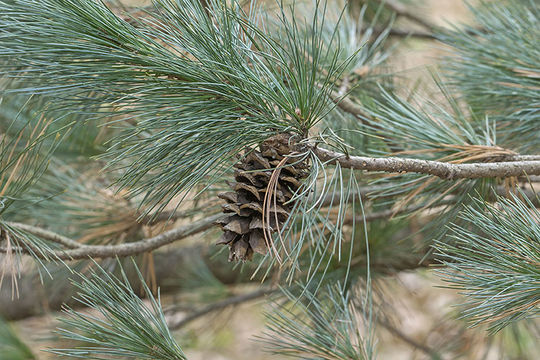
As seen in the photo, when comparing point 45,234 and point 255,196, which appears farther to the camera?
point 45,234

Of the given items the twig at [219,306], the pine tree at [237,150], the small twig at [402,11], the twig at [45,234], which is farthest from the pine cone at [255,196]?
the small twig at [402,11]

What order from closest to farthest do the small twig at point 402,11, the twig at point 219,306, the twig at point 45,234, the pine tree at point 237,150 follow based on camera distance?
the pine tree at point 237,150 < the twig at point 45,234 < the twig at point 219,306 < the small twig at point 402,11

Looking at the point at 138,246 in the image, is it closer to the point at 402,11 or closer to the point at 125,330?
the point at 125,330

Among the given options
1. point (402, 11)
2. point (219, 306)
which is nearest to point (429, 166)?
point (219, 306)

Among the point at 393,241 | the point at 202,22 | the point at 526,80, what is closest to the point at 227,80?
the point at 202,22

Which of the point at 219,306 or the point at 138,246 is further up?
the point at 138,246

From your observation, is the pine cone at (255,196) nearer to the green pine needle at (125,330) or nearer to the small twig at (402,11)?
the green pine needle at (125,330)

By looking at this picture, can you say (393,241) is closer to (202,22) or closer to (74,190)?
(74,190)
